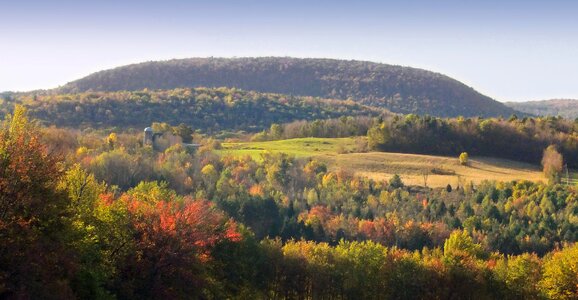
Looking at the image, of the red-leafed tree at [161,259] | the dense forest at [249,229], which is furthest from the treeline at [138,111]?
the red-leafed tree at [161,259]

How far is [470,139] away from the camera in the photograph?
149625 millimetres

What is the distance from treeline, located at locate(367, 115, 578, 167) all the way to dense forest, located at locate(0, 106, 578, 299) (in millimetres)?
31604

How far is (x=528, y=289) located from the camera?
5425 centimetres

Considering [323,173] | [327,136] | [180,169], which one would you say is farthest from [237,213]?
[327,136]

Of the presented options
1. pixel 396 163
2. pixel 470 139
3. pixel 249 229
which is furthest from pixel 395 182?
pixel 249 229

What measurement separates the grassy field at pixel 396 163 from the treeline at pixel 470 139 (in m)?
4.20

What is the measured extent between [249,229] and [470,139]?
92354 millimetres

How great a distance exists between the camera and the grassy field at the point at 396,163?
124m

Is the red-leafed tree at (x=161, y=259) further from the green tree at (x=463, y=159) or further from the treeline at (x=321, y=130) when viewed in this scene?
the treeline at (x=321, y=130)

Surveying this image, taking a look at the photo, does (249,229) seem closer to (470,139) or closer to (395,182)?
(395,182)

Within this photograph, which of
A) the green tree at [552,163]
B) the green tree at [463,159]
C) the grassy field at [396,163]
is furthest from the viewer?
the green tree at [463,159]

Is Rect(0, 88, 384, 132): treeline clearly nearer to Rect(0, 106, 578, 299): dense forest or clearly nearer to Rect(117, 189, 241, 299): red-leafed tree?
Rect(0, 106, 578, 299): dense forest

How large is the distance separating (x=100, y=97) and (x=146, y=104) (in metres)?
12.1

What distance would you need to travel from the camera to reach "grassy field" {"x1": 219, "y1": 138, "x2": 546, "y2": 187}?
124 meters
